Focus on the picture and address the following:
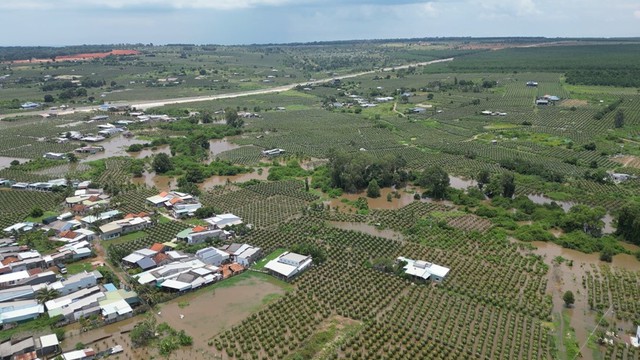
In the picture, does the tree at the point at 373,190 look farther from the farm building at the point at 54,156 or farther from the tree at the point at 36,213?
the farm building at the point at 54,156

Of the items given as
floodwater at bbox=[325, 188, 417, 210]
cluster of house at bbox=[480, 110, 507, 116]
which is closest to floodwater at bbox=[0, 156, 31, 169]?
floodwater at bbox=[325, 188, 417, 210]

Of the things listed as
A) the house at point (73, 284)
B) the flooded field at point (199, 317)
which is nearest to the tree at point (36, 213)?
the house at point (73, 284)

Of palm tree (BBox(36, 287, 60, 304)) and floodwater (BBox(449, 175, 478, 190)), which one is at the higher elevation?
palm tree (BBox(36, 287, 60, 304))

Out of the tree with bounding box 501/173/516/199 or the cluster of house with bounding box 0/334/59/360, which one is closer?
the cluster of house with bounding box 0/334/59/360

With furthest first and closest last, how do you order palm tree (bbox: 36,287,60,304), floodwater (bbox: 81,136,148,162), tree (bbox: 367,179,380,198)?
floodwater (bbox: 81,136,148,162)
tree (bbox: 367,179,380,198)
palm tree (bbox: 36,287,60,304)

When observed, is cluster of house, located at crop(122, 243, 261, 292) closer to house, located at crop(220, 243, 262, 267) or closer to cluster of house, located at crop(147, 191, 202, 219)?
house, located at crop(220, 243, 262, 267)

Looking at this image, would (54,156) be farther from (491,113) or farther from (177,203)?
(491,113)
